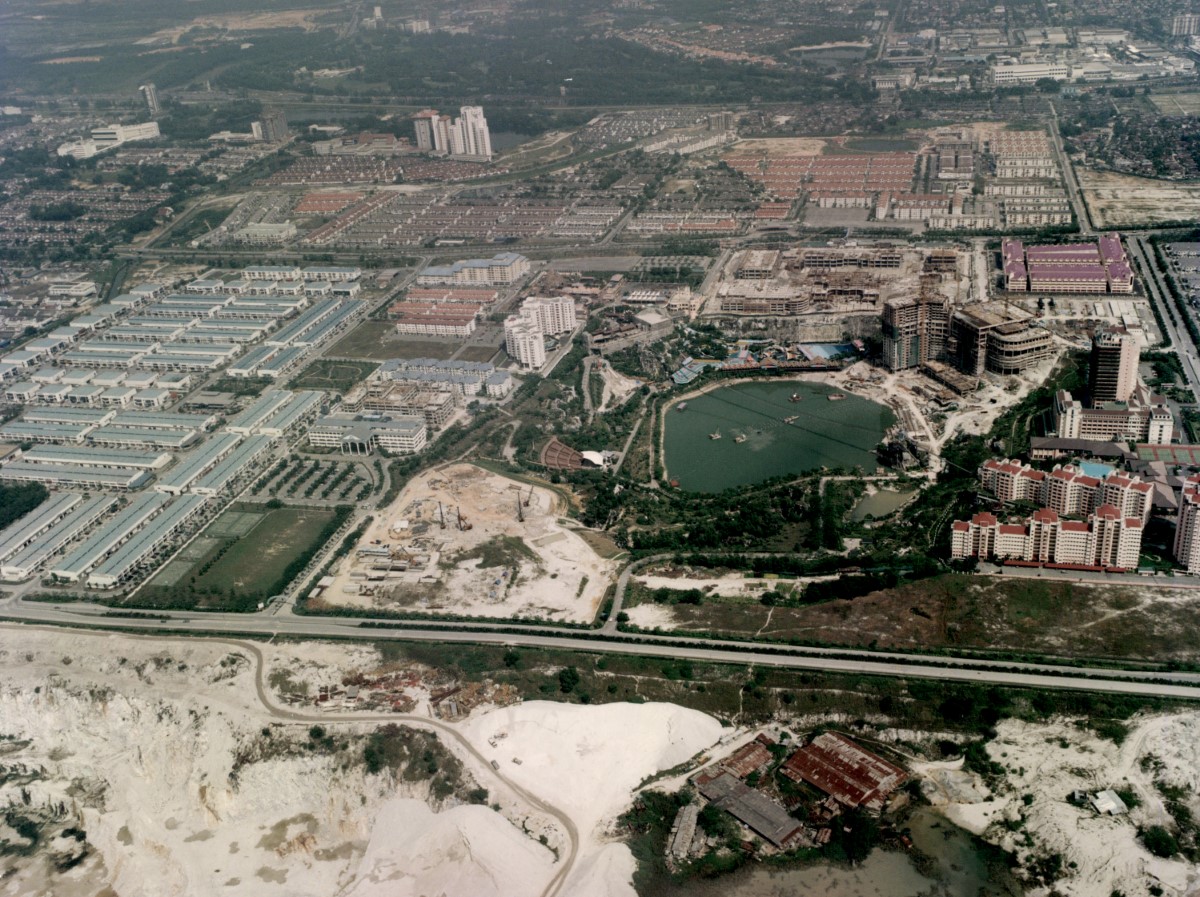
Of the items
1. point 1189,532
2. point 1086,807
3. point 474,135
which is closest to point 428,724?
point 1086,807

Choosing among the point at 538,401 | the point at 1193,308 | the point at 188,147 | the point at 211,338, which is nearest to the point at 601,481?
the point at 538,401

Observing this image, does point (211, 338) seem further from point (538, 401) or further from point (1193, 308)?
point (1193, 308)

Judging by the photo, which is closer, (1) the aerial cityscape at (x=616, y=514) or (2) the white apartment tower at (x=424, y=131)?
(1) the aerial cityscape at (x=616, y=514)

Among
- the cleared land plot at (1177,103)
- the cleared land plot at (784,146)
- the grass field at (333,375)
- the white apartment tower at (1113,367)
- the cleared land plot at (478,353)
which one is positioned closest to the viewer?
the white apartment tower at (1113,367)

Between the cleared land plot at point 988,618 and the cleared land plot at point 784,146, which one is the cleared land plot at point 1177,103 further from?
the cleared land plot at point 988,618

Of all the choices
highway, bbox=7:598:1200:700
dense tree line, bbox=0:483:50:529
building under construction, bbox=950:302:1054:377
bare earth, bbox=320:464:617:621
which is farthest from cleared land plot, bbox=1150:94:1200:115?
dense tree line, bbox=0:483:50:529

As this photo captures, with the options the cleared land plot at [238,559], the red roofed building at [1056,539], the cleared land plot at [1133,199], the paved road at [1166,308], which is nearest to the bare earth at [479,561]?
the cleared land plot at [238,559]

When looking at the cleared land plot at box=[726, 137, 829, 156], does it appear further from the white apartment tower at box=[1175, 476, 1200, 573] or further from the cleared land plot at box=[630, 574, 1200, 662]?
the cleared land plot at box=[630, 574, 1200, 662]
